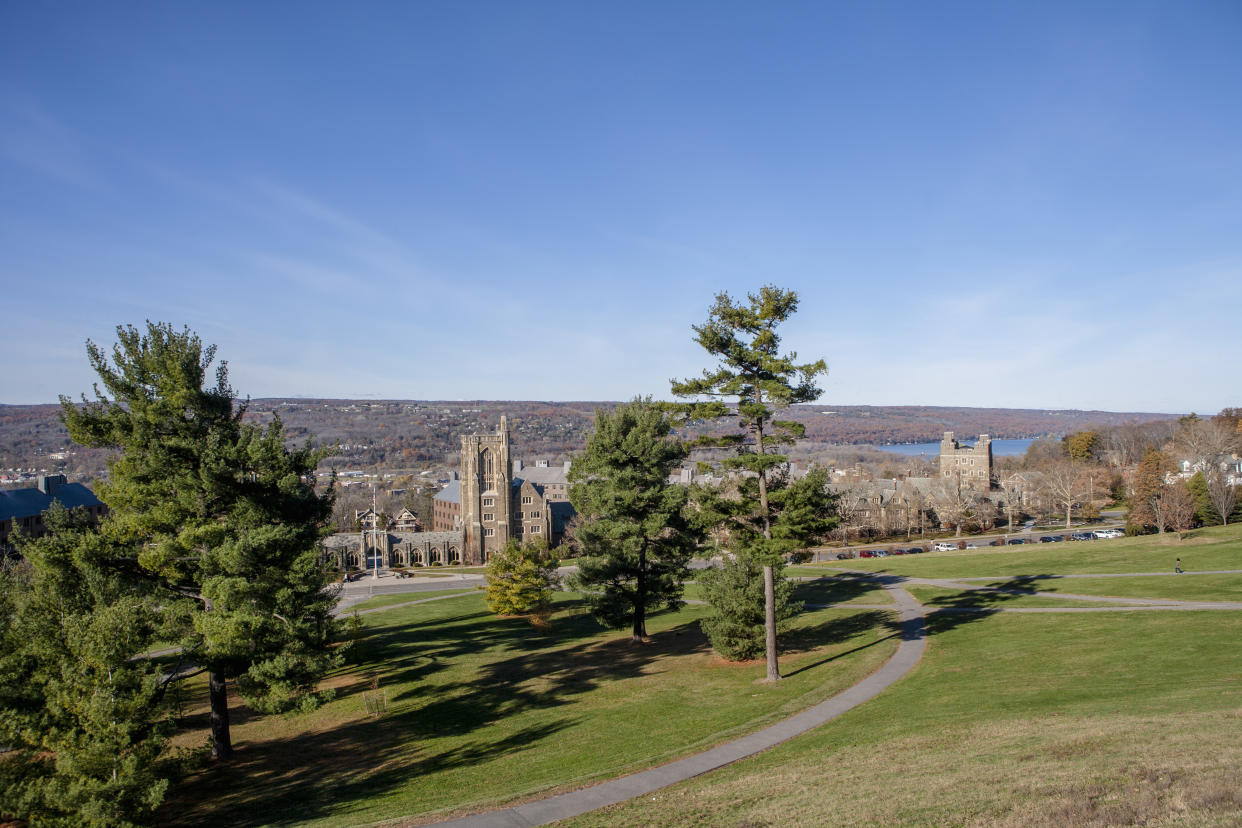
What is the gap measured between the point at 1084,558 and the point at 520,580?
39.3 meters

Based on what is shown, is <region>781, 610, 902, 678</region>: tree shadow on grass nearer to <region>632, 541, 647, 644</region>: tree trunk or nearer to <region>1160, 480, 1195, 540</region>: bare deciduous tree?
<region>632, 541, 647, 644</region>: tree trunk

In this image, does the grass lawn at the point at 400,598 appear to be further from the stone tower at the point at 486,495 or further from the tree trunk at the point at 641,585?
the tree trunk at the point at 641,585

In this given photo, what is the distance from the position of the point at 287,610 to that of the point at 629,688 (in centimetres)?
1280

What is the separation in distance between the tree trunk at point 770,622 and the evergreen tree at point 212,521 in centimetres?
1473

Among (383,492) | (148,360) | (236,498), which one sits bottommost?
(383,492)

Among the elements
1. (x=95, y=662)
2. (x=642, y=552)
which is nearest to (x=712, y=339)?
(x=642, y=552)

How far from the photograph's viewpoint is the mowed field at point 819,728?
11.2 metres

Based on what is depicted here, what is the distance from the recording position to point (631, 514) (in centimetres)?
3145

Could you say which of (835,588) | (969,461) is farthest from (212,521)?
(969,461)

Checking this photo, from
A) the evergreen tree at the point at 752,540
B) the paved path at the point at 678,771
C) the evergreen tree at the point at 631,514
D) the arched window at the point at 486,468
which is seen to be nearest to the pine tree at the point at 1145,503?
the evergreen tree at the point at 752,540

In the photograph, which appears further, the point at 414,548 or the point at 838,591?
the point at 414,548

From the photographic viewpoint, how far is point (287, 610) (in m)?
18.6

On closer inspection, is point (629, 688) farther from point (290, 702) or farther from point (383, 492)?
point (383, 492)

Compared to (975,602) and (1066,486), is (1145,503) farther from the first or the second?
(975,602)
